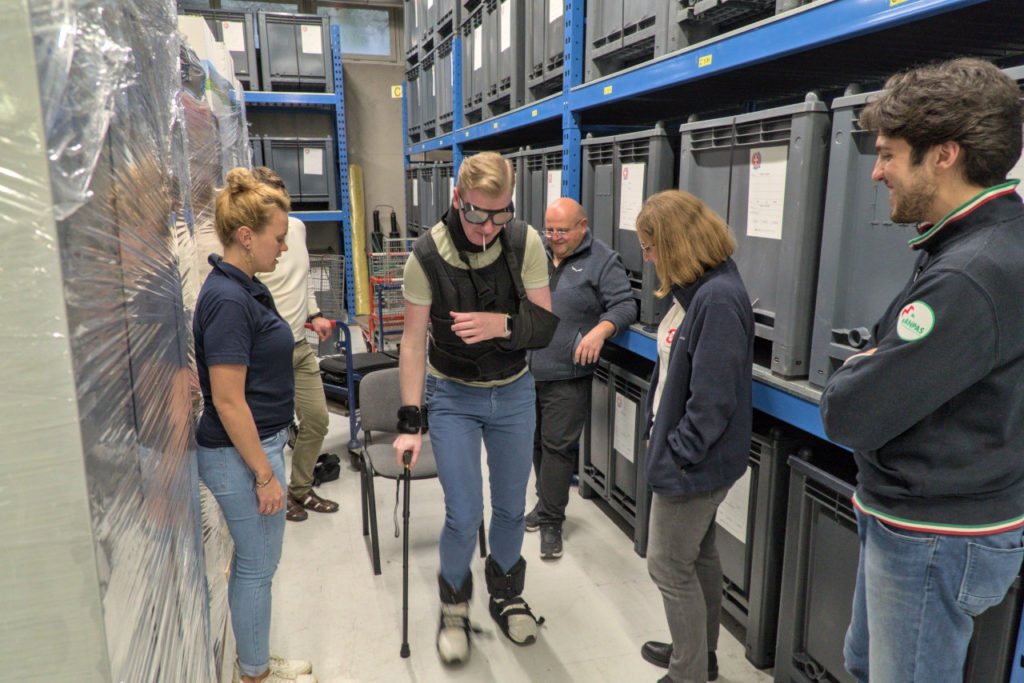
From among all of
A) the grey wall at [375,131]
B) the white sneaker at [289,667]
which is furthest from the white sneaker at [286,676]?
the grey wall at [375,131]

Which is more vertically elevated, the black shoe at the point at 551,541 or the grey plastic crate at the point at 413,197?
the grey plastic crate at the point at 413,197

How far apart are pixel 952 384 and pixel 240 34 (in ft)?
19.8

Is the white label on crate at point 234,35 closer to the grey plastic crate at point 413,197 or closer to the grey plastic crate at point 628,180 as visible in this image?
the grey plastic crate at point 413,197

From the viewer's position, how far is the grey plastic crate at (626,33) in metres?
2.01

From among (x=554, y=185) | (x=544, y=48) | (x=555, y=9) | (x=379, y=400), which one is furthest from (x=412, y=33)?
(x=379, y=400)

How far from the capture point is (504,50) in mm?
3434

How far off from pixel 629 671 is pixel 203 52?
2.87m

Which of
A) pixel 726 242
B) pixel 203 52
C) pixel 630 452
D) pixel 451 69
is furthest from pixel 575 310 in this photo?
pixel 451 69

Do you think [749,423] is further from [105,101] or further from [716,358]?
[105,101]

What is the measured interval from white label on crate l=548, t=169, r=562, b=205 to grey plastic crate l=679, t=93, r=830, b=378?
1.01 meters

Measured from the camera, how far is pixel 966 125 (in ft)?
3.09

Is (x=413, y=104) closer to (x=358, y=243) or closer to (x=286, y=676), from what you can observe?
(x=358, y=243)

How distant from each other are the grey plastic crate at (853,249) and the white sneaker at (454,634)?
49.9 inches

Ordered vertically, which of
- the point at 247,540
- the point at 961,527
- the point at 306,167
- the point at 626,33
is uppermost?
the point at 626,33
